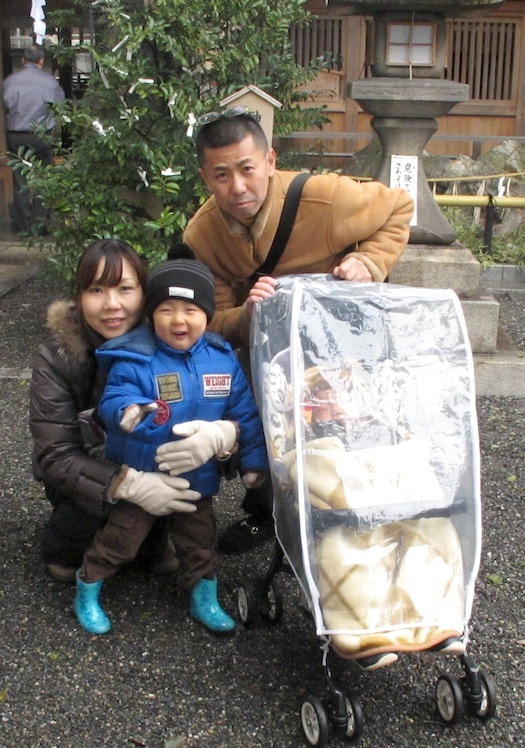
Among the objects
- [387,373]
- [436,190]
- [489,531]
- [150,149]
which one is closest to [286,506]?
[387,373]

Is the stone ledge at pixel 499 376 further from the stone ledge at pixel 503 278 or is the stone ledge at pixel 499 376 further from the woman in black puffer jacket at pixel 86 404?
the woman in black puffer jacket at pixel 86 404

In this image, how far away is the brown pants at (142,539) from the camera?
2.99 meters

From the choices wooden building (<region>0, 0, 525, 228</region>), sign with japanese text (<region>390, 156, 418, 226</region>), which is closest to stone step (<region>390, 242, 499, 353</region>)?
sign with japanese text (<region>390, 156, 418, 226</region>)

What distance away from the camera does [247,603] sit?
121 inches

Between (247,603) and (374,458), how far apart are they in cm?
90

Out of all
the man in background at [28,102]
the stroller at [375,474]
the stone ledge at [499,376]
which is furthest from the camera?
the man in background at [28,102]

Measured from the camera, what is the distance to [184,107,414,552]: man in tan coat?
2.93 metres

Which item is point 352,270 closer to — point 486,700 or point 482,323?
point 486,700

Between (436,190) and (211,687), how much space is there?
7605 mm

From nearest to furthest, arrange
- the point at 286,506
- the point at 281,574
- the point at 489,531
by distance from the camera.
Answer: the point at 286,506 → the point at 281,574 → the point at 489,531

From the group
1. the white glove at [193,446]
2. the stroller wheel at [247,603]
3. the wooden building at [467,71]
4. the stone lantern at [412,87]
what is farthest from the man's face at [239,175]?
the wooden building at [467,71]

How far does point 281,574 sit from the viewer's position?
347 centimetres

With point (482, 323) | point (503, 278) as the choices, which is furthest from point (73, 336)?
point (503, 278)

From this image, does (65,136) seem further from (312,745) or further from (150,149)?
(312,745)
